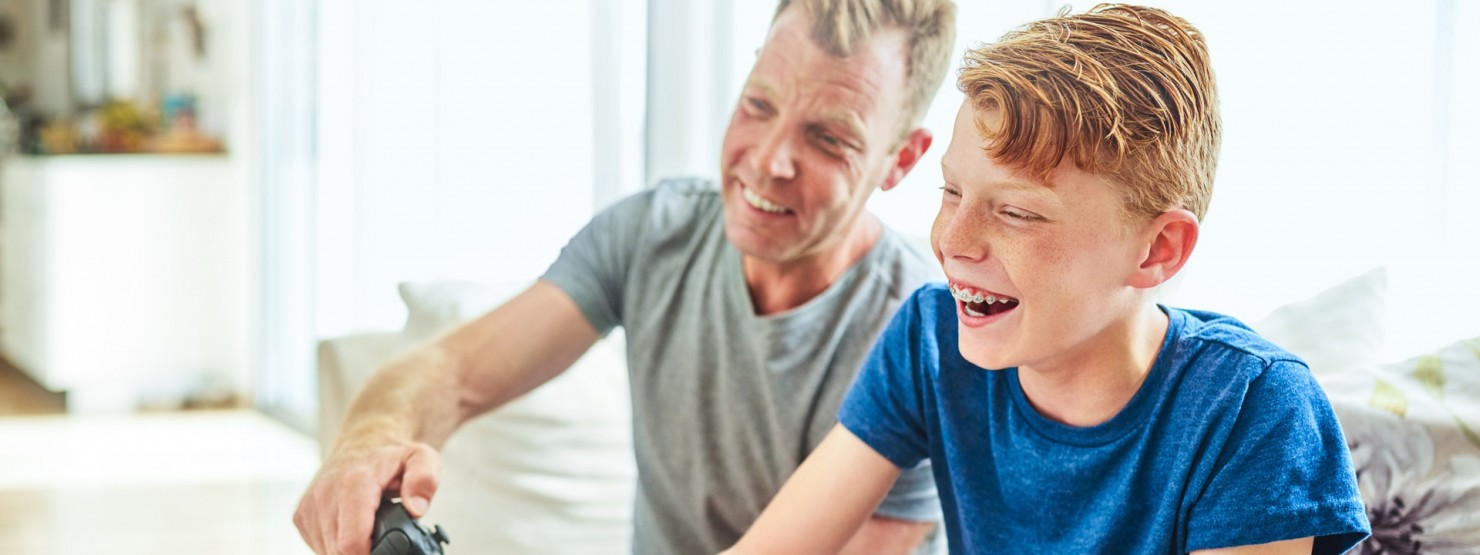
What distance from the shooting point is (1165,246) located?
0.94 metres

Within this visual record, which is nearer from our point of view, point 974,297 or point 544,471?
point 974,297

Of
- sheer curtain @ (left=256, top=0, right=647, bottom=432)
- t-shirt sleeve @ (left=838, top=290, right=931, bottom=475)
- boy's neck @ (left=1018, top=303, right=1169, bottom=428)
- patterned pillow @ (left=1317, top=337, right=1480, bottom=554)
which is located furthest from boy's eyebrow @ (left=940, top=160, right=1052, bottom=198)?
sheer curtain @ (left=256, top=0, right=647, bottom=432)

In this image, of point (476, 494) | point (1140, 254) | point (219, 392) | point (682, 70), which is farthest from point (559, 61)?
point (219, 392)

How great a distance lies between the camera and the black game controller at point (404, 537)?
115 cm

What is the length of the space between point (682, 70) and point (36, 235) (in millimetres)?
3311

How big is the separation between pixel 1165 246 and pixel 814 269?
0.61 metres

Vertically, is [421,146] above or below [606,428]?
above

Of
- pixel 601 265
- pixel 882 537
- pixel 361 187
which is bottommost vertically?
pixel 882 537

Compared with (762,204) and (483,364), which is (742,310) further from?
(483,364)

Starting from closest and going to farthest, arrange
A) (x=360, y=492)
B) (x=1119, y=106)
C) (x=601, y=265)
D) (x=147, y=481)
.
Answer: (x=1119, y=106) → (x=360, y=492) → (x=601, y=265) → (x=147, y=481)

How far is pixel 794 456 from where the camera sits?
1469 mm

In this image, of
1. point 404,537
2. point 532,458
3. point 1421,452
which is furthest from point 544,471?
point 1421,452

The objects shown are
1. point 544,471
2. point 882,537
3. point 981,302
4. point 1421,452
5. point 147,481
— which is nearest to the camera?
point 981,302

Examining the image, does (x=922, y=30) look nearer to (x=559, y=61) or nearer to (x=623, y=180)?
(x=623, y=180)
